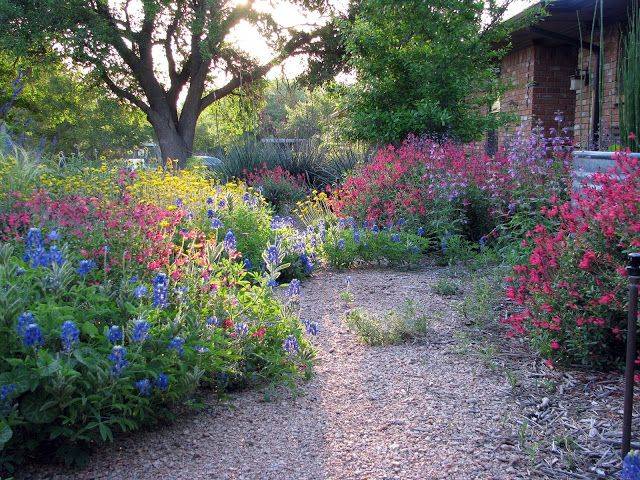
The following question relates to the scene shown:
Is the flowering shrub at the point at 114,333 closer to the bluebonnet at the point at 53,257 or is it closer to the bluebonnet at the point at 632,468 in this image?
the bluebonnet at the point at 53,257

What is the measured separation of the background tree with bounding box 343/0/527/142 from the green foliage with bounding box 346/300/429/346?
24.2ft

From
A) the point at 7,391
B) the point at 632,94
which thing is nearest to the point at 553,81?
the point at 632,94

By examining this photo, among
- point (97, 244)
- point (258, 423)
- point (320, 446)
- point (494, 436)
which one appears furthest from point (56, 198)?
point (494, 436)

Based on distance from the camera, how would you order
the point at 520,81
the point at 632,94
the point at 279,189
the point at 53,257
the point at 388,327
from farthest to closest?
the point at 520,81
the point at 279,189
the point at 632,94
the point at 388,327
the point at 53,257

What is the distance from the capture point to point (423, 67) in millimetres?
11523

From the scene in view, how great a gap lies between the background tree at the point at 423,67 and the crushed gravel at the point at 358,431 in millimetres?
8077

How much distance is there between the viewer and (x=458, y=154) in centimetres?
835

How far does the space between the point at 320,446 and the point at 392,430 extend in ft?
1.20

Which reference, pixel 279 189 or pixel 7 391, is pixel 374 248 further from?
pixel 279 189

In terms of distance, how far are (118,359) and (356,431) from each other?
3.86ft

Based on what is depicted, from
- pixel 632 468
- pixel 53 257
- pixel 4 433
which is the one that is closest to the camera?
pixel 632 468

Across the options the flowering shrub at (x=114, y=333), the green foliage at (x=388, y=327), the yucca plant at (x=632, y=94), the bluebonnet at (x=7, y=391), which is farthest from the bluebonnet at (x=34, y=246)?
the yucca plant at (x=632, y=94)

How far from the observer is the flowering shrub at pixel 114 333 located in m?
2.57

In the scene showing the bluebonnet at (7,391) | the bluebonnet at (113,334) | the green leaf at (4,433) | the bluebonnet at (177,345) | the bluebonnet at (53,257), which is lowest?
the green leaf at (4,433)
